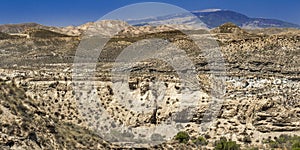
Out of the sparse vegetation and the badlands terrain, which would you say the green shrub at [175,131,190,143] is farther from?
the sparse vegetation

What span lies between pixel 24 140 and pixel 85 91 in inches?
427

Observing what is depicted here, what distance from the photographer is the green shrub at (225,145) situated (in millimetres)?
27875

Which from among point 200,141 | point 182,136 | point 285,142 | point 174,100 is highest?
point 174,100

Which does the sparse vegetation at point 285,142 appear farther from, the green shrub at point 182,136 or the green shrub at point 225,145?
the green shrub at point 182,136

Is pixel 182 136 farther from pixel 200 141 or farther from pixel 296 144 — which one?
pixel 296 144

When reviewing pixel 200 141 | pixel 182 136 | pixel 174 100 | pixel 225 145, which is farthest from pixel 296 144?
pixel 174 100

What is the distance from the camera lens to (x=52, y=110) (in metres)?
22.9

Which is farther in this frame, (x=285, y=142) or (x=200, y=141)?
(x=285, y=142)

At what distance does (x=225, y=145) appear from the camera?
27891 millimetres

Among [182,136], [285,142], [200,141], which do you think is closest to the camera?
[182,136]

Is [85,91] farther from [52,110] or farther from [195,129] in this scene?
[195,129]

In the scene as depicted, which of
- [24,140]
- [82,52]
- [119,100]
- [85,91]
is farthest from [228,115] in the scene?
[82,52]

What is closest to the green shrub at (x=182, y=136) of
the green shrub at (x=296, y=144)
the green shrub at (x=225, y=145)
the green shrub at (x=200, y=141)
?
the green shrub at (x=200, y=141)

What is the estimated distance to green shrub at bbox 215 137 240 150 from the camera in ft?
91.5
